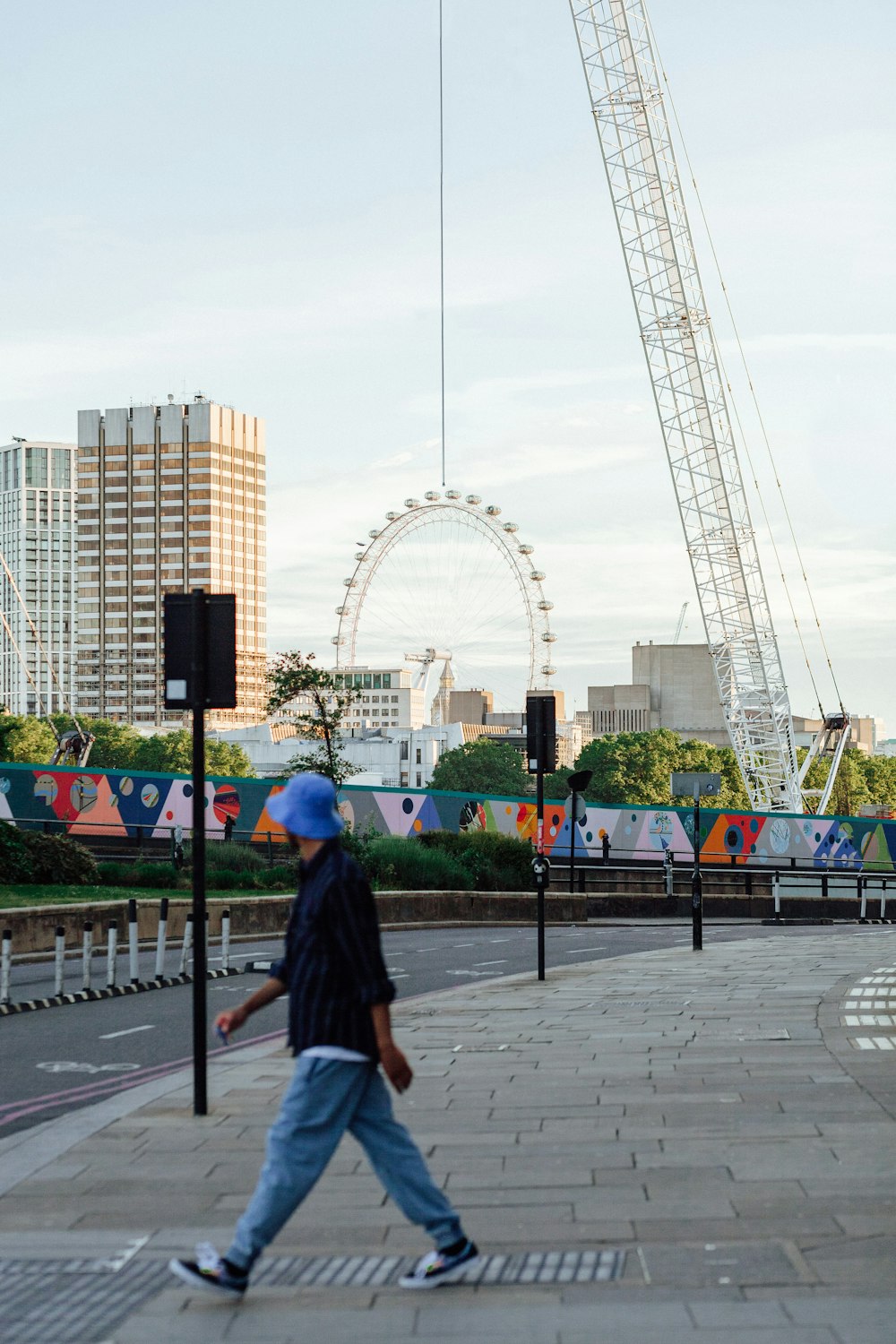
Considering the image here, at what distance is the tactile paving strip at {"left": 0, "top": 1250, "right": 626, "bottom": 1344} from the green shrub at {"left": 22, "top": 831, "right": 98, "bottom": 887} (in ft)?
71.1

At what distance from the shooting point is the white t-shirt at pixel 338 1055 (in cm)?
575

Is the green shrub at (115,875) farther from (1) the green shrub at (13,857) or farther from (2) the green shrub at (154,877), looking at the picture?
(1) the green shrub at (13,857)

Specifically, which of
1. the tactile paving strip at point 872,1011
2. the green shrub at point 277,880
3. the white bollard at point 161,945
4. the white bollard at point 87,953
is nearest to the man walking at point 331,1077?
the tactile paving strip at point 872,1011

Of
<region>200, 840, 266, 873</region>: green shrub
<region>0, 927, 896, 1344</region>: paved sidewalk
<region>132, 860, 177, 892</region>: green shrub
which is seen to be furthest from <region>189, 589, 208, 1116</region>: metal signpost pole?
<region>200, 840, 266, 873</region>: green shrub

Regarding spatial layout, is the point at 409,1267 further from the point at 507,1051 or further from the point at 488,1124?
the point at 507,1051

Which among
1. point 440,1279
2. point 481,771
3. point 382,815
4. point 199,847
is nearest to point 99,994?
point 199,847

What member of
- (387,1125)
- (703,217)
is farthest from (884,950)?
(703,217)

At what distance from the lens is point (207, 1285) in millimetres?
5762

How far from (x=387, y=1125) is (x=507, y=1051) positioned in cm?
650

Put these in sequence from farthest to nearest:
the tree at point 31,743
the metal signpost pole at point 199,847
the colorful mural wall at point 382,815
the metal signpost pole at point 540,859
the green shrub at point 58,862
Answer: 1. the tree at point 31,743
2. the colorful mural wall at point 382,815
3. the green shrub at point 58,862
4. the metal signpost pole at point 540,859
5. the metal signpost pole at point 199,847

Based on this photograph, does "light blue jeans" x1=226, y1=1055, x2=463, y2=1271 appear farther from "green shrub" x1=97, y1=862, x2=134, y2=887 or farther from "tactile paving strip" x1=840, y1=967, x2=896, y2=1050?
"green shrub" x1=97, y1=862, x2=134, y2=887

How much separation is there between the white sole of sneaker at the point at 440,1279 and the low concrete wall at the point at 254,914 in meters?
9.69

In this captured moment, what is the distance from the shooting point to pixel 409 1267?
621 centimetres

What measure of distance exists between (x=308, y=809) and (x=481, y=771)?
142954 millimetres
